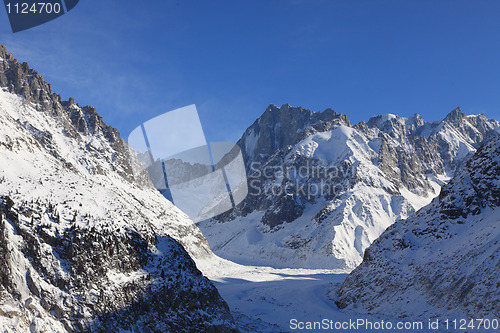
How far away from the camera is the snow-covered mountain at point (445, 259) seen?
3509 centimetres

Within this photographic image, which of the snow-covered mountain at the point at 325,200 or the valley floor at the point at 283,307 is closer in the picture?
the valley floor at the point at 283,307

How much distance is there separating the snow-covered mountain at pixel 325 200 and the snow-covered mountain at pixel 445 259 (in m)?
54.4

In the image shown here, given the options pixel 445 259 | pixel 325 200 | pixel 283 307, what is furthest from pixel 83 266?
pixel 325 200

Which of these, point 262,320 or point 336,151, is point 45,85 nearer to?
point 262,320

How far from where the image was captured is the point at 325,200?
14125 centimetres

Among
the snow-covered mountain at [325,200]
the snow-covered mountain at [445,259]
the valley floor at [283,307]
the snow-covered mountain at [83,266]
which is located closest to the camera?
the snow-covered mountain at [83,266]

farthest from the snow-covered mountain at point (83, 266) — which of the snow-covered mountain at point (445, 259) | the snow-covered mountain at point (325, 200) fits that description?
the snow-covered mountain at point (325, 200)

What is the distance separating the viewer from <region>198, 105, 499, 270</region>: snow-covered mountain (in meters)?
114

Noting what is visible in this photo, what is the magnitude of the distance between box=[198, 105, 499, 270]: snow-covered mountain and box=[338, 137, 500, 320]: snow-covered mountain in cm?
5444

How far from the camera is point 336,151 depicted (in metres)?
154

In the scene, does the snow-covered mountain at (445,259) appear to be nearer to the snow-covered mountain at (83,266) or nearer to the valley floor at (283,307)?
the valley floor at (283,307)

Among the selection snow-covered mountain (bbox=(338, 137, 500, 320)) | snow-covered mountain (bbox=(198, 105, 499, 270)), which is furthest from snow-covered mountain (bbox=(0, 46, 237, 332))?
snow-covered mountain (bbox=(198, 105, 499, 270))

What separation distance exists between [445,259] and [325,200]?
101m

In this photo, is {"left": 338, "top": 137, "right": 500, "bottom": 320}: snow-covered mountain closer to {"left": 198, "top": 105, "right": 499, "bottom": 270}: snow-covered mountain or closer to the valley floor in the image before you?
the valley floor
